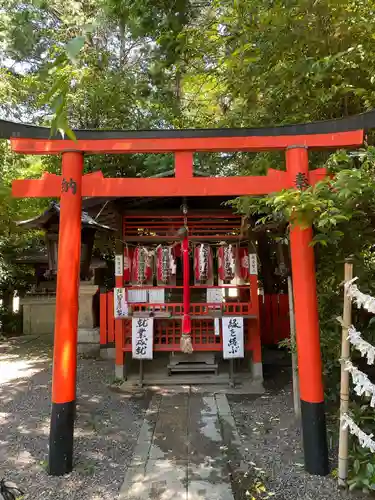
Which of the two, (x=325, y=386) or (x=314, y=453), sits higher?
(x=325, y=386)

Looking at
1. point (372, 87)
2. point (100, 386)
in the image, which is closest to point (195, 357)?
point (100, 386)

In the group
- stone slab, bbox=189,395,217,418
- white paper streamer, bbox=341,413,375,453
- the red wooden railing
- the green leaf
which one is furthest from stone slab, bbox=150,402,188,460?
the green leaf

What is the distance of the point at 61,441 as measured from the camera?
12.9ft

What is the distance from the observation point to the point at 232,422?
216 inches

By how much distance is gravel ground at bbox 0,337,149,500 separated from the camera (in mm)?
3752

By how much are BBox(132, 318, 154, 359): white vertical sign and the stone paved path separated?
3.69 ft

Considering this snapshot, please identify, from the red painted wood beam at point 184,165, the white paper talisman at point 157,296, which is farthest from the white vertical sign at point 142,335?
the red painted wood beam at point 184,165

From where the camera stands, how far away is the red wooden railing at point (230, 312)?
759 centimetres

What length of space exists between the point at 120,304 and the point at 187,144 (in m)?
4.20

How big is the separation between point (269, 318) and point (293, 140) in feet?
22.8

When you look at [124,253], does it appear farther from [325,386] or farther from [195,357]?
[325,386]

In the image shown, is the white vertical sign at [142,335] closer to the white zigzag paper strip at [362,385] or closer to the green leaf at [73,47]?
the white zigzag paper strip at [362,385]

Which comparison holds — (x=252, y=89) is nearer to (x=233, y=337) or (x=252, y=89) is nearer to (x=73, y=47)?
(x=233, y=337)

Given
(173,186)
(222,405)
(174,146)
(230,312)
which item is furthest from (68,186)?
(230,312)
